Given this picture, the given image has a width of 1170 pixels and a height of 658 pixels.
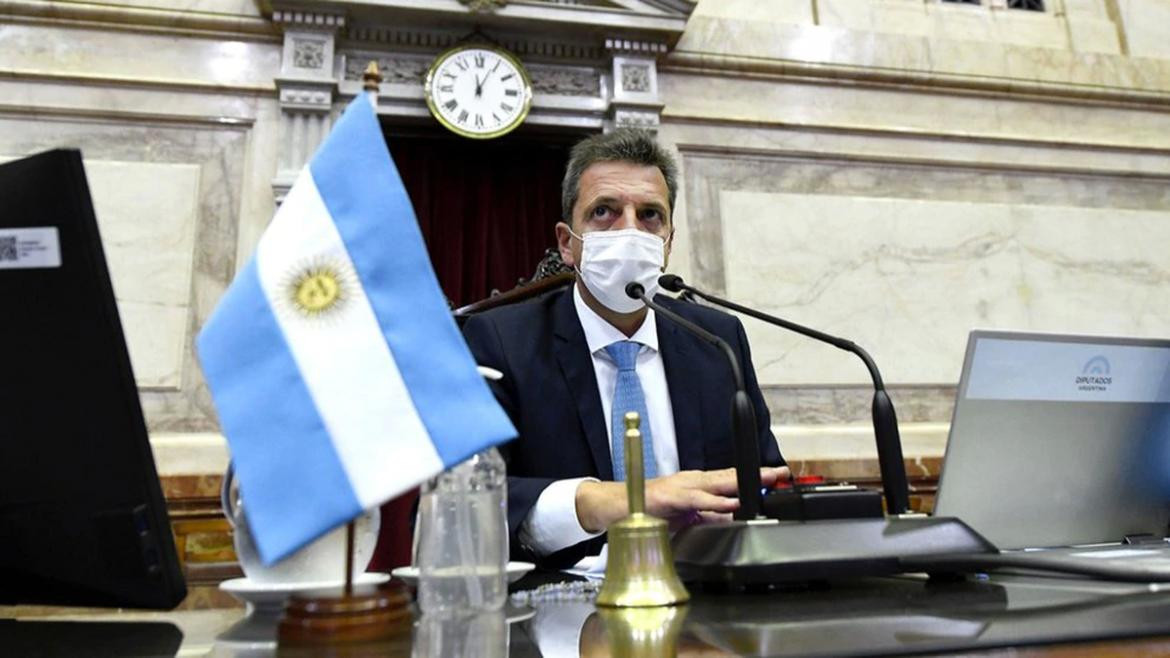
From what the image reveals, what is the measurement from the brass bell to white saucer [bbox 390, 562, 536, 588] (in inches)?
5.1

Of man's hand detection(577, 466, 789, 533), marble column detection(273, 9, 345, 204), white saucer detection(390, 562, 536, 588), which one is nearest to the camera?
white saucer detection(390, 562, 536, 588)

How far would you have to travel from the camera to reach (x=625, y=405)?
67.2 inches

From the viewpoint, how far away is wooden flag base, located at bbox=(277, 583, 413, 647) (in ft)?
2.10

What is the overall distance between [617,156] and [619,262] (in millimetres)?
304

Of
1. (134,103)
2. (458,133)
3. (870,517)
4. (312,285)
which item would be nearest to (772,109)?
(458,133)

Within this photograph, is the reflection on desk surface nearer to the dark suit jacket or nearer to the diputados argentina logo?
the diputados argentina logo

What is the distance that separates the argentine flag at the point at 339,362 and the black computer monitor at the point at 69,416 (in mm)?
104

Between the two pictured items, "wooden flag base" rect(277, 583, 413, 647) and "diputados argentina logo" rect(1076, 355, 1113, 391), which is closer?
"wooden flag base" rect(277, 583, 413, 647)

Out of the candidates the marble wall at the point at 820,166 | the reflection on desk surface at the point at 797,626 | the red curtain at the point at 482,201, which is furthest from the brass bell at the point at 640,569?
the red curtain at the point at 482,201

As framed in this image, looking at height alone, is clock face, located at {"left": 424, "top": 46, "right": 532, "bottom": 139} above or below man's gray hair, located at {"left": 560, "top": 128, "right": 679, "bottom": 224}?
above

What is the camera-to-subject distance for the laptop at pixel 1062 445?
1.14 m

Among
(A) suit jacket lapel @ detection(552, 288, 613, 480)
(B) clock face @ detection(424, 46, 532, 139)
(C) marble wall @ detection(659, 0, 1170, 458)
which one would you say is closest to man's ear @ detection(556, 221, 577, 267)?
(A) suit jacket lapel @ detection(552, 288, 613, 480)

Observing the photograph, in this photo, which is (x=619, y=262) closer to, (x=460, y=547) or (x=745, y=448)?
(x=745, y=448)

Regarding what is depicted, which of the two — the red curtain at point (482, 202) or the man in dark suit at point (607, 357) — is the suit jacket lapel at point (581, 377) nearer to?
the man in dark suit at point (607, 357)
